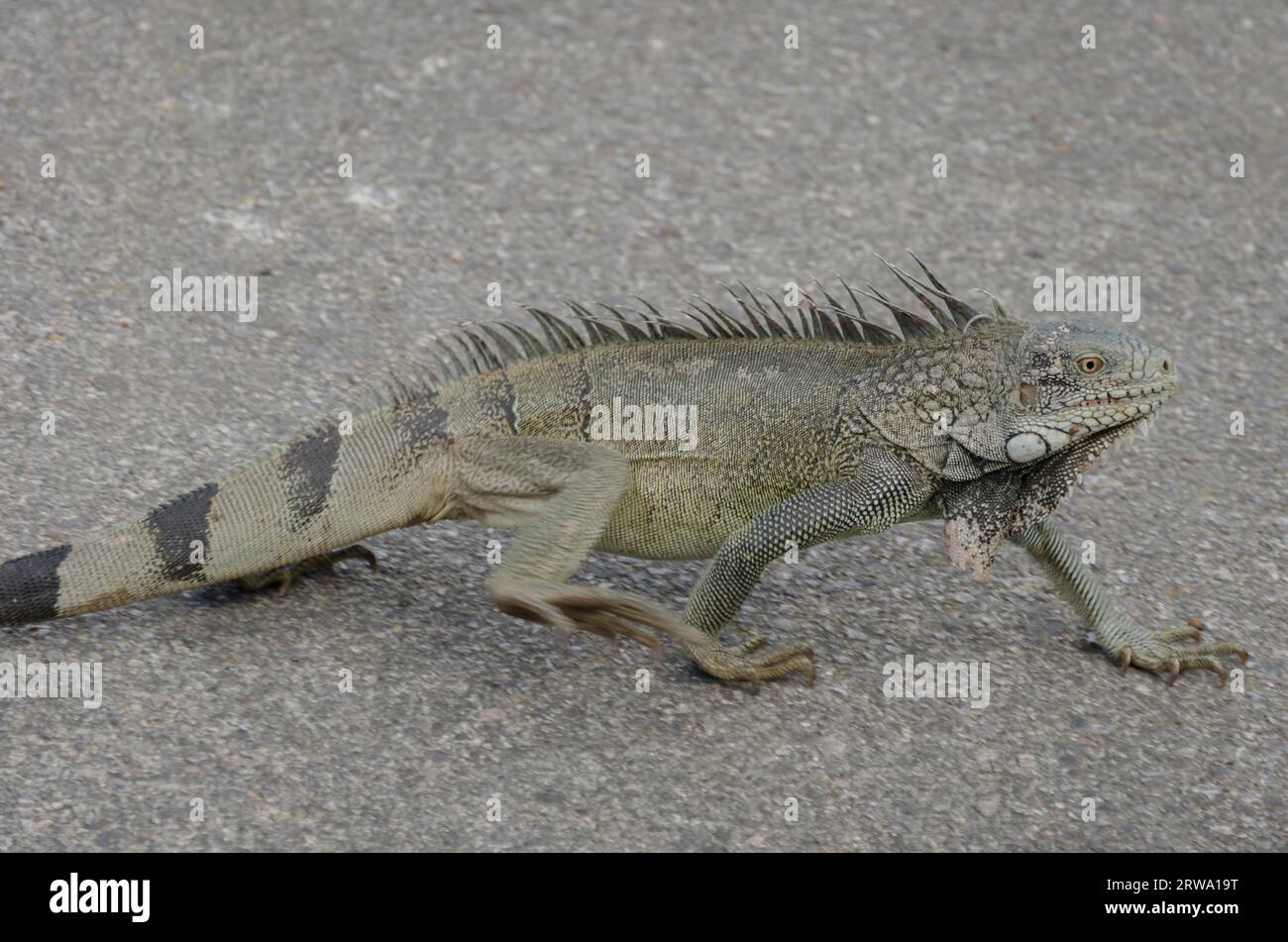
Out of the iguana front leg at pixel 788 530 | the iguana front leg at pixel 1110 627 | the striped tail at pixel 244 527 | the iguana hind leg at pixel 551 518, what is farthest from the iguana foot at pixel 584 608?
the iguana front leg at pixel 1110 627

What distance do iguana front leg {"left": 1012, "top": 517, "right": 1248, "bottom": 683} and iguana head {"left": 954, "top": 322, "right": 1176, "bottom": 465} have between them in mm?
614

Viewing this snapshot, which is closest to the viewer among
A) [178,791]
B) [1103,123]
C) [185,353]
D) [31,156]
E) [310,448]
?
[178,791]

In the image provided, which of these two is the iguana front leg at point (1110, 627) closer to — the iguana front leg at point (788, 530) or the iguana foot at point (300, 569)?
the iguana front leg at point (788, 530)

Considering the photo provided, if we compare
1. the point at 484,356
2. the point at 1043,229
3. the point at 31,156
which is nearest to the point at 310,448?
the point at 484,356

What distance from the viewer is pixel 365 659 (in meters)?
5.25

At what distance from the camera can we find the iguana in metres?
4.99

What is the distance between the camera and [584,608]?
4902 millimetres

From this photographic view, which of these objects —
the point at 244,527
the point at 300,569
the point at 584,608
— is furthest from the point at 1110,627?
the point at 244,527

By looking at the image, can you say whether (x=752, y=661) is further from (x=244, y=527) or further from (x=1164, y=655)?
(x=244, y=527)

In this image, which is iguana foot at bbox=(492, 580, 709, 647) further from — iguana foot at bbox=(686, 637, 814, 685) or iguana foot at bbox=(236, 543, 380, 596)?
iguana foot at bbox=(236, 543, 380, 596)

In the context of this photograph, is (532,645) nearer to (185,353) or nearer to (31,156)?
(185,353)

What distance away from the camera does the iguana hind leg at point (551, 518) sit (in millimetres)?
4895

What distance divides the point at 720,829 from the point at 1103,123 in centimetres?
668

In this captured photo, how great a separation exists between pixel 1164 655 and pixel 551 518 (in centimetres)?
232
